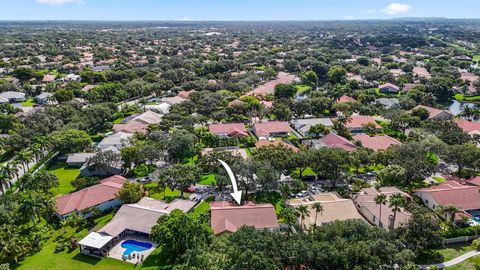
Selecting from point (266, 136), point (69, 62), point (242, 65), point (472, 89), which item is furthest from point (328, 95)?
point (69, 62)

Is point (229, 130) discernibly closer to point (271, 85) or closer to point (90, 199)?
point (90, 199)

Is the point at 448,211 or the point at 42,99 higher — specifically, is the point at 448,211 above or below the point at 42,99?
below

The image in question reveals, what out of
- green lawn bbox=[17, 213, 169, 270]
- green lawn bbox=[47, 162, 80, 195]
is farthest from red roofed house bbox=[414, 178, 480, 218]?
green lawn bbox=[47, 162, 80, 195]

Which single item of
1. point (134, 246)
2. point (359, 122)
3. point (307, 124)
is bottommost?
point (134, 246)

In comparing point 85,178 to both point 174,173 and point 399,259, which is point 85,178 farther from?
point 399,259

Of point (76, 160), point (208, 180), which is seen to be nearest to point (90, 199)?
point (208, 180)
